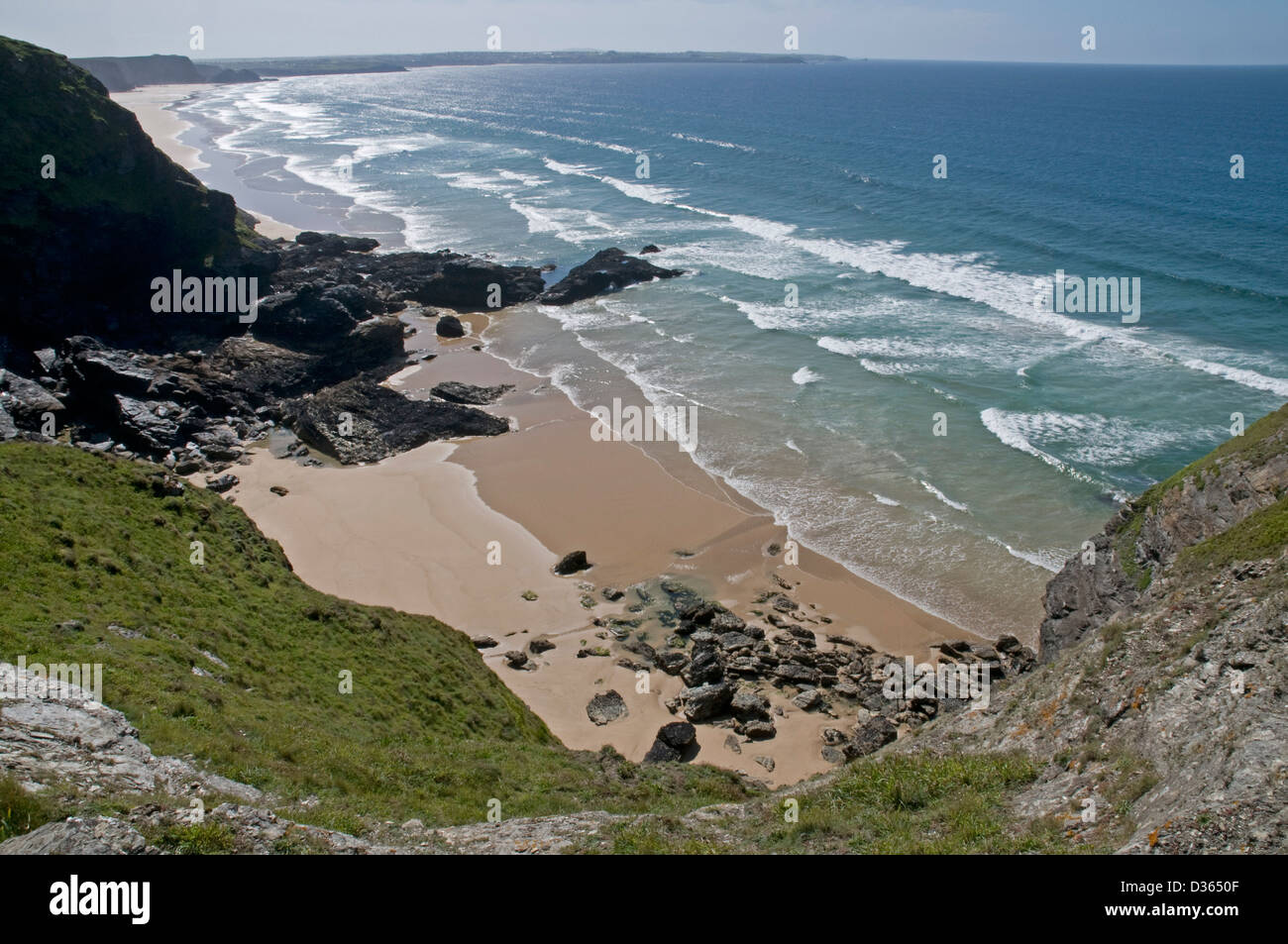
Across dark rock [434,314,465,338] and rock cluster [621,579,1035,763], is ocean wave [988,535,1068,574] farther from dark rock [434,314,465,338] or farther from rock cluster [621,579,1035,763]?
dark rock [434,314,465,338]

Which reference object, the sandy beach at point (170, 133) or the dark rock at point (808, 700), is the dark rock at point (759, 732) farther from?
the sandy beach at point (170, 133)

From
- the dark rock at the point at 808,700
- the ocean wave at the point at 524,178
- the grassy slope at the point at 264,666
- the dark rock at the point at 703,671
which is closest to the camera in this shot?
the grassy slope at the point at 264,666

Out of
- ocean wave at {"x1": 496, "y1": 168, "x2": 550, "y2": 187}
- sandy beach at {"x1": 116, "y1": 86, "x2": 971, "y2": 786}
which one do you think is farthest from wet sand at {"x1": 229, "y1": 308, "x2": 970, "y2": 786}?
ocean wave at {"x1": 496, "y1": 168, "x2": 550, "y2": 187}

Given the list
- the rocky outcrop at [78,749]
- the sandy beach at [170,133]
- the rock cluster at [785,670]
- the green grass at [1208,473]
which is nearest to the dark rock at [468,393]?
the rock cluster at [785,670]

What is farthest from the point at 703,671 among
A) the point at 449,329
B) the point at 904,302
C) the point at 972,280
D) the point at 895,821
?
the point at 972,280
